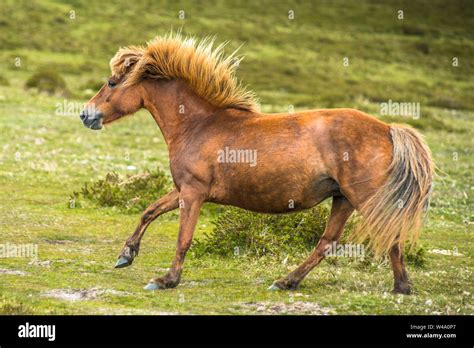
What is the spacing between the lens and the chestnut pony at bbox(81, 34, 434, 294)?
9.94m

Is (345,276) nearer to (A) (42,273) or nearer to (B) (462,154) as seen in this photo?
(A) (42,273)

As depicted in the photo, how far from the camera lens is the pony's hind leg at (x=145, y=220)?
36.5 ft

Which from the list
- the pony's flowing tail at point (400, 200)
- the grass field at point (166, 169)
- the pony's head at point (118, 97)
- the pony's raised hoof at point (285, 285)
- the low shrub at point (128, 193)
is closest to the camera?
the pony's flowing tail at point (400, 200)

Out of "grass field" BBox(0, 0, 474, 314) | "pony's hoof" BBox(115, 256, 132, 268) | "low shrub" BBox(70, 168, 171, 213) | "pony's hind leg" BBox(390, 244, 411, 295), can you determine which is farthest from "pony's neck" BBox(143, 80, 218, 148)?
"low shrub" BBox(70, 168, 171, 213)

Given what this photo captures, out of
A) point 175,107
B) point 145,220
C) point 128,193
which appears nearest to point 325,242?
point 145,220

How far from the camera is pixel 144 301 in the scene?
9.77 m

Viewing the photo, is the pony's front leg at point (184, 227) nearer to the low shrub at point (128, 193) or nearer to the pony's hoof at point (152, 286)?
the pony's hoof at point (152, 286)

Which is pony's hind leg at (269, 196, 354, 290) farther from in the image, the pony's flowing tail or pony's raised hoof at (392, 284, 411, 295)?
pony's raised hoof at (392, 284, 411, 295)

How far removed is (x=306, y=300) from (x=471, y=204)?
32.3 ft

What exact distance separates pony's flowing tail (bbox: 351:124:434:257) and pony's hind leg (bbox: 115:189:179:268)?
8.35 feet

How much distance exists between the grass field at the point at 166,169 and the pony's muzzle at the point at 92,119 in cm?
194

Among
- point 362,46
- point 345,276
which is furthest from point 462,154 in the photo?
point 362,46

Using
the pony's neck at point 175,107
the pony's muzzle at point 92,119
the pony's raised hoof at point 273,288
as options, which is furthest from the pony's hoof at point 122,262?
the pony's raised hoof at point 273,288

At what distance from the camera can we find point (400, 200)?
32.5 ft
